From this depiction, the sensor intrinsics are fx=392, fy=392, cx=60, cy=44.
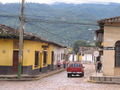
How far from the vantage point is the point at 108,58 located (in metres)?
34.2

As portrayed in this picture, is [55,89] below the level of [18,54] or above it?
below

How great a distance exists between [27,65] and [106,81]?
964 cm

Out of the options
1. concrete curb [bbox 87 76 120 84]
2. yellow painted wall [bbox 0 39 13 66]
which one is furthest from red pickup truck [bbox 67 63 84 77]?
concrete curb [bbox 87 76 120 84]

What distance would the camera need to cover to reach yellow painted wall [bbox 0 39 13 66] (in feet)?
123

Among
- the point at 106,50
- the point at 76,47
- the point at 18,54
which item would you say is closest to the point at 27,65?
the point at 18,54

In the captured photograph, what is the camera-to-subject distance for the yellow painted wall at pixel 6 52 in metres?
37.4

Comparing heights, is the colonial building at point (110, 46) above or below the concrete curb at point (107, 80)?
above

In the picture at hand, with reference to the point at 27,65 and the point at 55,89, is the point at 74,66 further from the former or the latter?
the point at 55,89

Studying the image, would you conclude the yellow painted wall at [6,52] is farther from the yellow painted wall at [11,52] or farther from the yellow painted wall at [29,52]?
the yellow painted wall at [29,52]

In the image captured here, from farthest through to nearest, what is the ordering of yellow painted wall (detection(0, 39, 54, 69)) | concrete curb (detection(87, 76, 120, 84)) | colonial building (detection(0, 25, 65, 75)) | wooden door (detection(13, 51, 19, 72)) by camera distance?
wooden door (detection(13, 51, 19, 72)), yellow painted wall (detection(0, 39, 54, 69)), colonial building (detection(0, 25, 65, 75)), concrete curb (detection(87, 76, 120, 84))

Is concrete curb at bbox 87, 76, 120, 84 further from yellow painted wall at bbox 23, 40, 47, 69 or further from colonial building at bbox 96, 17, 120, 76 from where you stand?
yellow painted wall at bbox 23, 40, 47, 69

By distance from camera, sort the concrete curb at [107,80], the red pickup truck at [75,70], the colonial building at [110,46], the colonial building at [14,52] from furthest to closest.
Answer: the red pickup truck at [75,70] → the colonial building at [14,52] → the colonial building at [110,46] → the concrete curb at [107,80]

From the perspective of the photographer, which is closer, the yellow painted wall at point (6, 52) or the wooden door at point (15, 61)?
the yellow painted wall at point (6, 52)

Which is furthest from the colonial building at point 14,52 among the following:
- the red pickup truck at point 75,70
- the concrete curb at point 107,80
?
the concrete curb at point 107,80
